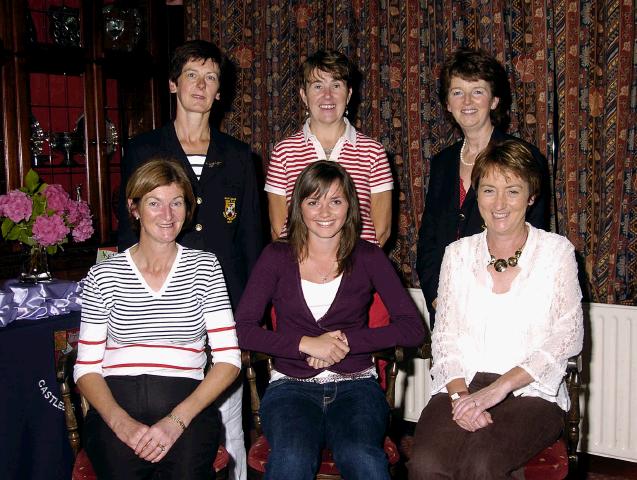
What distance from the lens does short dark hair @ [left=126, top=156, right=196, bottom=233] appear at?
2336 millimetres

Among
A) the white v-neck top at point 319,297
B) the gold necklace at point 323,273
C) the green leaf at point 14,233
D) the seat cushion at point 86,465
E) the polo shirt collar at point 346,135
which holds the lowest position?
the seat cushion at point 86,465

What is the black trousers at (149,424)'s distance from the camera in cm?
210

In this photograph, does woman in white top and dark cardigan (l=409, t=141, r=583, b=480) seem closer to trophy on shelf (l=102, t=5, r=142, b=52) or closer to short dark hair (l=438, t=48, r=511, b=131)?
short dark hair (l=438, t=48, r=511, b=131)

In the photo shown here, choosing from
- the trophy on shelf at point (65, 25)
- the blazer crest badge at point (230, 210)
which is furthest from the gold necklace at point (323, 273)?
the trophy on shelf at point (65, 25)

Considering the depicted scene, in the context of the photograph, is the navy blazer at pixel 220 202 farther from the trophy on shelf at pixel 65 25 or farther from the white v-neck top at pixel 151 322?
the trophy on shelf at pixel 65 25

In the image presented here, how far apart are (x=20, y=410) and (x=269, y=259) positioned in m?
1.12

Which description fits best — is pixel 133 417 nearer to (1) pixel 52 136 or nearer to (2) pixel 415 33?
(1) pixel 52 136

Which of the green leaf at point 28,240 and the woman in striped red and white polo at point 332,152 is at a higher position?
the woman in striped red and white polo at point 332,152

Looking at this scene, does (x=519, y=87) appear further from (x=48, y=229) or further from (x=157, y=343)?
(x=48, y=229)

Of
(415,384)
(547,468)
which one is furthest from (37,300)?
(547,468)

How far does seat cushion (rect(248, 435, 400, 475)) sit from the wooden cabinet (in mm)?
1642

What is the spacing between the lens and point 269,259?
2471mm

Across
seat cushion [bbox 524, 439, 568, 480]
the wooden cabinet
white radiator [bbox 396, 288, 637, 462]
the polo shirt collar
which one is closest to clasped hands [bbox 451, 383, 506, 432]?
seat cushion [bbox 524, 439, 568, 480]

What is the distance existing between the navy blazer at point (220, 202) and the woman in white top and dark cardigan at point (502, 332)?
0.80 meters
